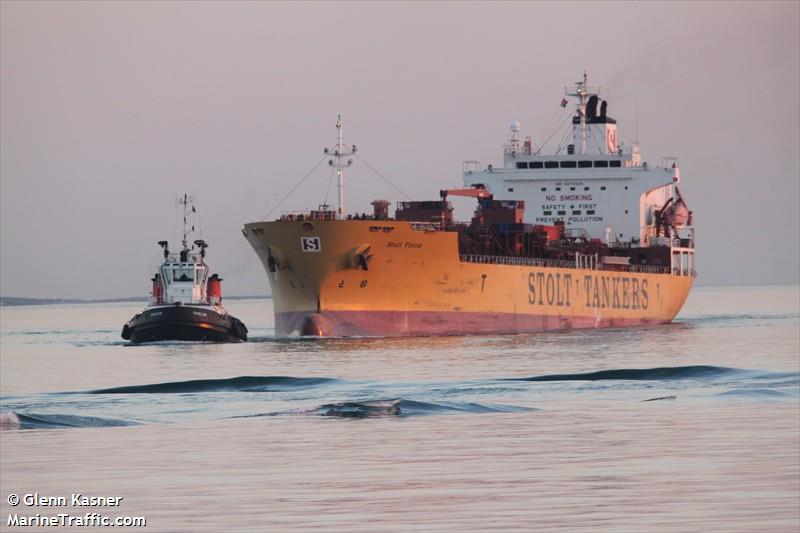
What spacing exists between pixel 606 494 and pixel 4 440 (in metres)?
10.8

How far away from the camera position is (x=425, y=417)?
90.1 ft

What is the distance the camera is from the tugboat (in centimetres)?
5472

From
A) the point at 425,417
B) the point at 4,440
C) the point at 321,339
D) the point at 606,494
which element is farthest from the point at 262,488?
the point at 321,339

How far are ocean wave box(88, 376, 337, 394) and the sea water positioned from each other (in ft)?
0.41

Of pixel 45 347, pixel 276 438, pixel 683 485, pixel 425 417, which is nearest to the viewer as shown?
pixel 683 485

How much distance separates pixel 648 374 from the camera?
38.2 meters

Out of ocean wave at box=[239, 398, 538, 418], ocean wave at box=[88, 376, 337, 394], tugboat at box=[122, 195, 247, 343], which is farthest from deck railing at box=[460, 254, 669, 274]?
ocean wave at box=[239, 398, 538, 418]

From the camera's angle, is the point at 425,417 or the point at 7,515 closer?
the point at 7,515

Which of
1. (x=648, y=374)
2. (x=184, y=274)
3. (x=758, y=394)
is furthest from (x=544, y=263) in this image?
(x=758, y=394)

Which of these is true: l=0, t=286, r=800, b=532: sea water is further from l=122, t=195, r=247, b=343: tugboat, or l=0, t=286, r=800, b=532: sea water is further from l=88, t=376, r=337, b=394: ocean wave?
l=122, t=195, r=247, b=343: tugboat

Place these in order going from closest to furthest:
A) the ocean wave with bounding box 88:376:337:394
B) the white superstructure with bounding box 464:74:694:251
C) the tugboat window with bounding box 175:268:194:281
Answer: the ocean wave with bounding box 88:376:337:394
the tugboat window with bounding box 175:268:194:281
the white superstructure with bounding box 464:74:694:251

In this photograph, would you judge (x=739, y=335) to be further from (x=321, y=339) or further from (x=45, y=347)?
(x=45, y=347)

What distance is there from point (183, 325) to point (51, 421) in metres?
27.5

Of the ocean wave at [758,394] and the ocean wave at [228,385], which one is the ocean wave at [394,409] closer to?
the ocean wave at [758,394]
